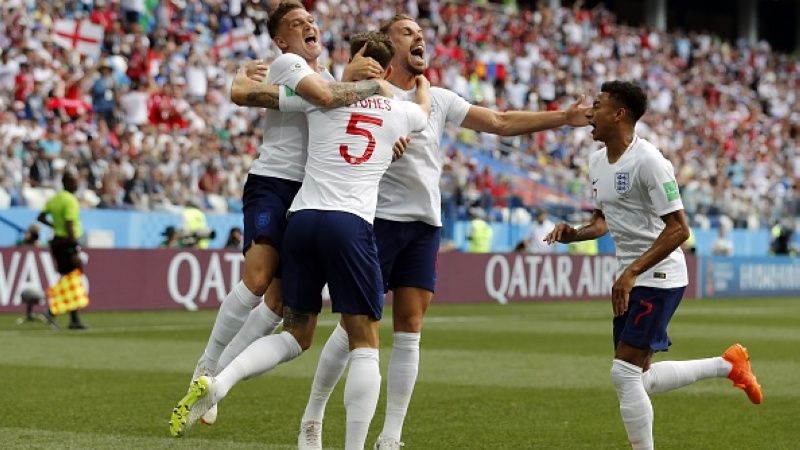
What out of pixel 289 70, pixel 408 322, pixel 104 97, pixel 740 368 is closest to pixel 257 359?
pixel 408 322

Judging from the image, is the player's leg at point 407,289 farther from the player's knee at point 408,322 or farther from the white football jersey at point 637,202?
the white football jersey at point 637,202

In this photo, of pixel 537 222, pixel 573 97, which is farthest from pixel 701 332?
pixel 573 97

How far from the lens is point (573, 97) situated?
135ft

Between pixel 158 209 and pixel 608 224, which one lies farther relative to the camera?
pixel 158 209

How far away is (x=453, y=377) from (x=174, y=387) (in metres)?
2.63

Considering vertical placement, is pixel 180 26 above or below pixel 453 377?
above

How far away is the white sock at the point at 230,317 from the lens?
8.58 metres

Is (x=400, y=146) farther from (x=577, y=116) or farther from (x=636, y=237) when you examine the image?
(x=636, y=237)

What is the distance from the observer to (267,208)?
27.8 feet

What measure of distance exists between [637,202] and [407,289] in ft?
4.45

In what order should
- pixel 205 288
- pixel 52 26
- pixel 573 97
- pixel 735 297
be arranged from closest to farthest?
pixel 205 288 → pixel 52 26 → pixel 735 297 → pixel 573 97

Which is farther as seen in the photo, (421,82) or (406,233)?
(421,82)

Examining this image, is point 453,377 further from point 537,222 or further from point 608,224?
point 537,222

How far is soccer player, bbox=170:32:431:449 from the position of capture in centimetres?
737
